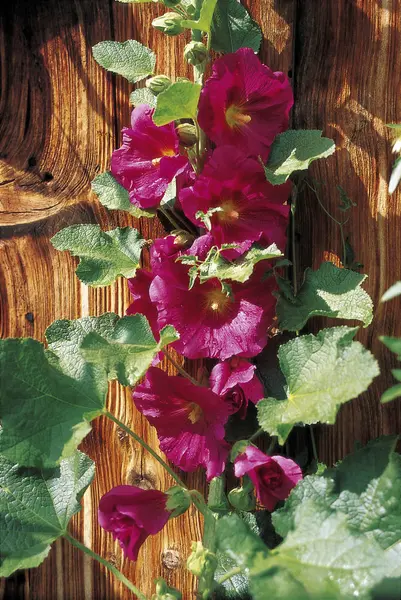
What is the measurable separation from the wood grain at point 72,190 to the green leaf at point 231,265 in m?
0.24

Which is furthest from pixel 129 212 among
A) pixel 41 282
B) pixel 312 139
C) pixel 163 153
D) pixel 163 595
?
pixel 163 595

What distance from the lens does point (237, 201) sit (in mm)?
1195

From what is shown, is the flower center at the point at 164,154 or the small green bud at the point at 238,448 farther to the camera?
the flower center at the point at 164,154

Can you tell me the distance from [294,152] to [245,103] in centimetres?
12

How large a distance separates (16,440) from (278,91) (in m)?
0.67

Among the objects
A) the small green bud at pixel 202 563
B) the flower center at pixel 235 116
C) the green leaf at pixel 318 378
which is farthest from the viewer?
the flower center at pixel 235 116

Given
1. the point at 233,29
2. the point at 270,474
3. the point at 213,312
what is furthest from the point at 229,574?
the point at 233,29

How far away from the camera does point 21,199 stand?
140cm

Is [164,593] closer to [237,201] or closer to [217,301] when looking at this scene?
[217,301]

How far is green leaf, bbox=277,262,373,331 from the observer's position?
114 centimetres

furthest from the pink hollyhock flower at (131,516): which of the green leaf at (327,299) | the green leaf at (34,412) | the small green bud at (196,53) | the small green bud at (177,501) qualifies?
the small green bud at (196,53)

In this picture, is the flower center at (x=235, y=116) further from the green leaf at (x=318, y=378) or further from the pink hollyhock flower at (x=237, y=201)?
the green leaf at (x=318, y=378)

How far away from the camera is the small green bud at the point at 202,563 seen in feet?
3.67

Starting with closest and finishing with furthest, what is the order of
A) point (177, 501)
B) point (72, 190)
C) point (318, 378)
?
point (318, 378) → point (177, 501) → point (72, 190)
